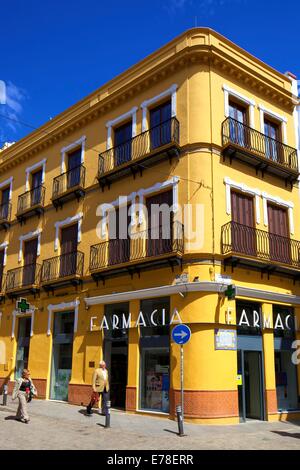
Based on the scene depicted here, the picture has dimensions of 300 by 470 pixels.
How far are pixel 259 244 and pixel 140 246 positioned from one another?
13.6 ft

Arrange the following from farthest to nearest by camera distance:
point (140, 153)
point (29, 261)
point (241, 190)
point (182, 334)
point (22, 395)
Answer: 1. point (29, 261)
2. point (140, 153)
3. point (241, 190)
4. point (22, 395)
5. point (182, 334)

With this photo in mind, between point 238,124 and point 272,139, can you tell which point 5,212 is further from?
point 272,139

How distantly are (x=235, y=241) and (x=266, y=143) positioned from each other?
15.5ft

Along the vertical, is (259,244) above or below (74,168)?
below

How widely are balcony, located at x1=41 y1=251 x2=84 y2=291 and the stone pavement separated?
5402 mm

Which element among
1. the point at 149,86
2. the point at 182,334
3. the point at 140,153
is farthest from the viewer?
the point at 149,86

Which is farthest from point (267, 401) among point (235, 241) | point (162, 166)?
point (162, 166)

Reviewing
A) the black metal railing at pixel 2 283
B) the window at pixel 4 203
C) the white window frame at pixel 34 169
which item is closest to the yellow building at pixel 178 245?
the white window frame at pixel 34 169

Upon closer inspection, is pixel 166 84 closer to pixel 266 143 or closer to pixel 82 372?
pixel 266 143

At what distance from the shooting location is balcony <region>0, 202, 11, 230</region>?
2456 cm

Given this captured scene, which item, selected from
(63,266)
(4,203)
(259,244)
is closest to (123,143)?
(63,266)

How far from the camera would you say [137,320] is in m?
16.1

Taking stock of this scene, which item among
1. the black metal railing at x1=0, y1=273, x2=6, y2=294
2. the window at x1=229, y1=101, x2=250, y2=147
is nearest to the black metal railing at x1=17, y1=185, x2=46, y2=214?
the black metal railing at x1=0, y1=273, x2=6, y2=294

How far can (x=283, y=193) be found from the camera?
18141 mm
